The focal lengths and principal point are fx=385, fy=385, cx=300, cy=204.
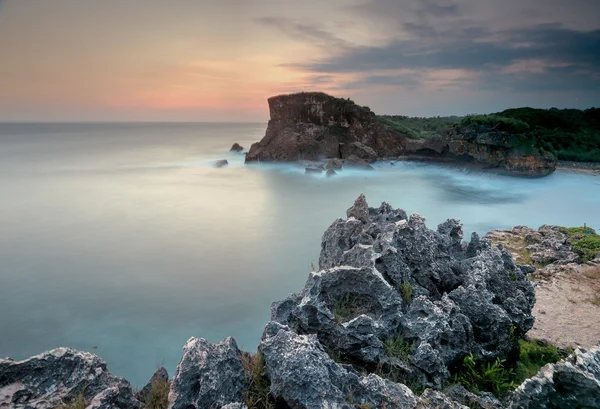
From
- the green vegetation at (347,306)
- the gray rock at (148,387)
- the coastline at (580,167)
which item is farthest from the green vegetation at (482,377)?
the coastline at (580,167)

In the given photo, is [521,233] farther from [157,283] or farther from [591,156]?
[591,156]

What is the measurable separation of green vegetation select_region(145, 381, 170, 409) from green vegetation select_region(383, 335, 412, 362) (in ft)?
8.61

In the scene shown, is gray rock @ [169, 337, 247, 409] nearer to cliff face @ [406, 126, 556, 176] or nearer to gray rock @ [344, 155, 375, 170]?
cliff face @ [406, 126, 556, 176]

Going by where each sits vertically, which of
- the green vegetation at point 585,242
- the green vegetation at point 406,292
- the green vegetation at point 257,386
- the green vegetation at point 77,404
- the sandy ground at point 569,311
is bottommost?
the sandy ground at point 569,311

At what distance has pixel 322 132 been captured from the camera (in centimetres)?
4009

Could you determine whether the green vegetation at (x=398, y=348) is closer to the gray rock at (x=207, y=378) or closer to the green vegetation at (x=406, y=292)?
the green vegetation at (x=406, y=292)

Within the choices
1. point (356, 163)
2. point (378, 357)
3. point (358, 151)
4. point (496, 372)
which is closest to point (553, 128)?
point (358, 151)

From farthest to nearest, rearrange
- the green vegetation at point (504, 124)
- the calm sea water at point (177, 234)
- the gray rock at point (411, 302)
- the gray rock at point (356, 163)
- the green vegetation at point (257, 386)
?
the gray rock at point (356, 163), the green vegetation at point (504, 124), the calm sea water at point (177, 234), the gray rock at point (411, 302), the green vegetation at point (257, 386)

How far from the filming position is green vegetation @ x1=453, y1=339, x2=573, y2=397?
4934mm

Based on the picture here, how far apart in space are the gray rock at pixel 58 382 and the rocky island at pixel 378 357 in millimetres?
11

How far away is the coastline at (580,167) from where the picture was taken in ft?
107

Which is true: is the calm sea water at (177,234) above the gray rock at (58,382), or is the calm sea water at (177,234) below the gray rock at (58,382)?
below

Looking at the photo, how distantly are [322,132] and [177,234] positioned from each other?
24923mm

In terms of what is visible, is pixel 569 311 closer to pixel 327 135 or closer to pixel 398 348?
pixel 398 348
